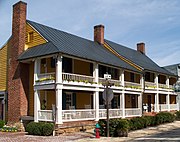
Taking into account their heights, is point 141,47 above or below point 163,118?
above

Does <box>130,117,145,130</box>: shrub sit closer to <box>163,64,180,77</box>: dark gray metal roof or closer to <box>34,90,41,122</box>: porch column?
<box>34,90,41,122</box>: porch column

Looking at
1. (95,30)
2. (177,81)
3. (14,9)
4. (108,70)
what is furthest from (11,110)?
(177,81)

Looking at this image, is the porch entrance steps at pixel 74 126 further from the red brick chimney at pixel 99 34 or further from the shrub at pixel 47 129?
the red brick chimney at pixel 99 34

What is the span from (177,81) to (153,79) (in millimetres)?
7320

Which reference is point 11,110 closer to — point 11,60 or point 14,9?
point 11,60

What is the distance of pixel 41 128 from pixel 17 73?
19.9ft

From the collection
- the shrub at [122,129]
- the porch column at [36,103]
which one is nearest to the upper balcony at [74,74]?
the porch column at [36,103]

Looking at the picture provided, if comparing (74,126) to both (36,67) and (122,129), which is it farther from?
(36,67)

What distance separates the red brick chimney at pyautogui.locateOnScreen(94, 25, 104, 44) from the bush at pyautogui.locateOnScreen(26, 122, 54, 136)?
50.8 feet

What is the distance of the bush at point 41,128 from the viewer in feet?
59.2

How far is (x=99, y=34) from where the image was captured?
3183 cm

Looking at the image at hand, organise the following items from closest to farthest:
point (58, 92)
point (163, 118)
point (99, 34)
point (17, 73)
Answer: point (58, 92), point (17, 73), point (163, 118), point (99, 34)

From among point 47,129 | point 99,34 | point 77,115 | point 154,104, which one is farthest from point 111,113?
point 154,104

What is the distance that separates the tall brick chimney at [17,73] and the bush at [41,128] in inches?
122
